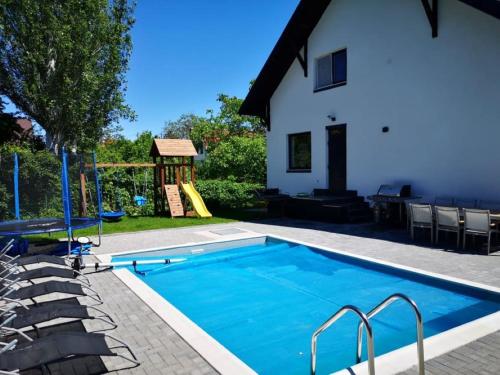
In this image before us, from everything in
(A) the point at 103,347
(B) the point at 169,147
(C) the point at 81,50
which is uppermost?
(C) the point at 81,50

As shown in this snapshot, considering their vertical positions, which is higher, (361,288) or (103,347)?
(103,347)

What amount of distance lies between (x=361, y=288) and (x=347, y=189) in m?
7.44

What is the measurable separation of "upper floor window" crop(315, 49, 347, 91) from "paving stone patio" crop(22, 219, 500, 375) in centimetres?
537

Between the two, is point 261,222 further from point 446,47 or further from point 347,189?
point 446,47

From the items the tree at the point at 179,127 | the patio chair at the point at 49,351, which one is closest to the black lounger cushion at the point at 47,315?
the patio chair at the point at 49,351

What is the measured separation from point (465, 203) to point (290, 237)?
183 inches

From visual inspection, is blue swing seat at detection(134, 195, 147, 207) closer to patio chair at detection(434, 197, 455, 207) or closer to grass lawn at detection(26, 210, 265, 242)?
grass lawn at detection(26, 210, 265, 242)

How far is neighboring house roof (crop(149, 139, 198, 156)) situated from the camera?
48.2 feet

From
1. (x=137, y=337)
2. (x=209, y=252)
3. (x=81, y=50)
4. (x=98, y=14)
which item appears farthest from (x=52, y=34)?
(x=137, y=337)

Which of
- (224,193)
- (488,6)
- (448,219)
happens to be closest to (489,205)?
(448,219)

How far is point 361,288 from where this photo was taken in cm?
Result: 644

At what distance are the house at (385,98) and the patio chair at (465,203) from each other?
0.17 metres

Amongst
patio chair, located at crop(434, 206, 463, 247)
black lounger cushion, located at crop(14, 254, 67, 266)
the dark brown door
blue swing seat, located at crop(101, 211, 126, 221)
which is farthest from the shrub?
black lounger cushion, located at crop(14, 254, 67, 266)

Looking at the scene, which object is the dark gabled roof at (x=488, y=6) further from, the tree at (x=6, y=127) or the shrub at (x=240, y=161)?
the tree at (x=6, y=127)
